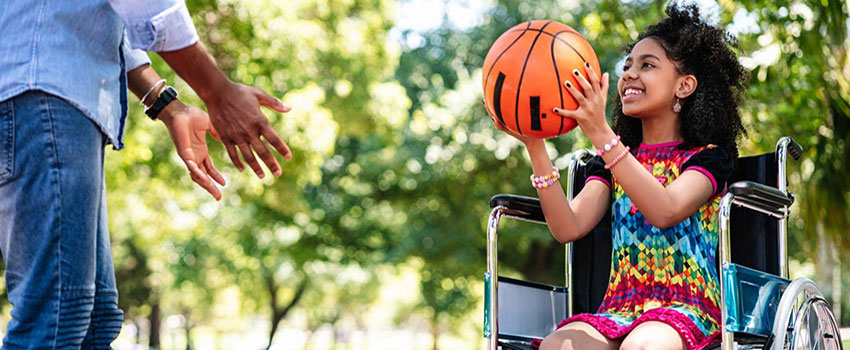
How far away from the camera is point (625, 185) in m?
2.66

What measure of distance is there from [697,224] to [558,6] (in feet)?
40.7

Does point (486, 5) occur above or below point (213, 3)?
above

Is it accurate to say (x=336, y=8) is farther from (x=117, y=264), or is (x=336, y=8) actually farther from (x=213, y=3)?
(x=117, y=264)

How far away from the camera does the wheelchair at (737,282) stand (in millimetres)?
2508

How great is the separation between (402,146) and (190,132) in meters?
13.2

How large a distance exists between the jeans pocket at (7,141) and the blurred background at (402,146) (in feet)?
18.0

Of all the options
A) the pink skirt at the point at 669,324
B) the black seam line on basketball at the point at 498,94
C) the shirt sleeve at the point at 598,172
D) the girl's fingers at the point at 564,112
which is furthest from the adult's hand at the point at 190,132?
the shirt sleeve at the point at 598,172

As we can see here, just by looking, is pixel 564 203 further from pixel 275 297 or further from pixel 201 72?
pixel 275 297

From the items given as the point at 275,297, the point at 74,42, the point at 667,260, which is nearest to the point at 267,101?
the point at 74,42

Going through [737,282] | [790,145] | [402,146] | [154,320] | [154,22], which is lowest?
[154,320]

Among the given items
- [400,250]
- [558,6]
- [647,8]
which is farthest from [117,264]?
[647,8]

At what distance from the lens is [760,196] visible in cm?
258

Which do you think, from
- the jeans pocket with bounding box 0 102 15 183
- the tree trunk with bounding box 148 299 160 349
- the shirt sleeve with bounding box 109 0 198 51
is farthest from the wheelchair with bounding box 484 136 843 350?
the tree trunk with bounding box 148 299 160 349

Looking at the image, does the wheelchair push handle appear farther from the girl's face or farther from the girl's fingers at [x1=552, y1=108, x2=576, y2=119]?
the girl's fingers at [x1=552, y1=108, x2=576, y2=119]
